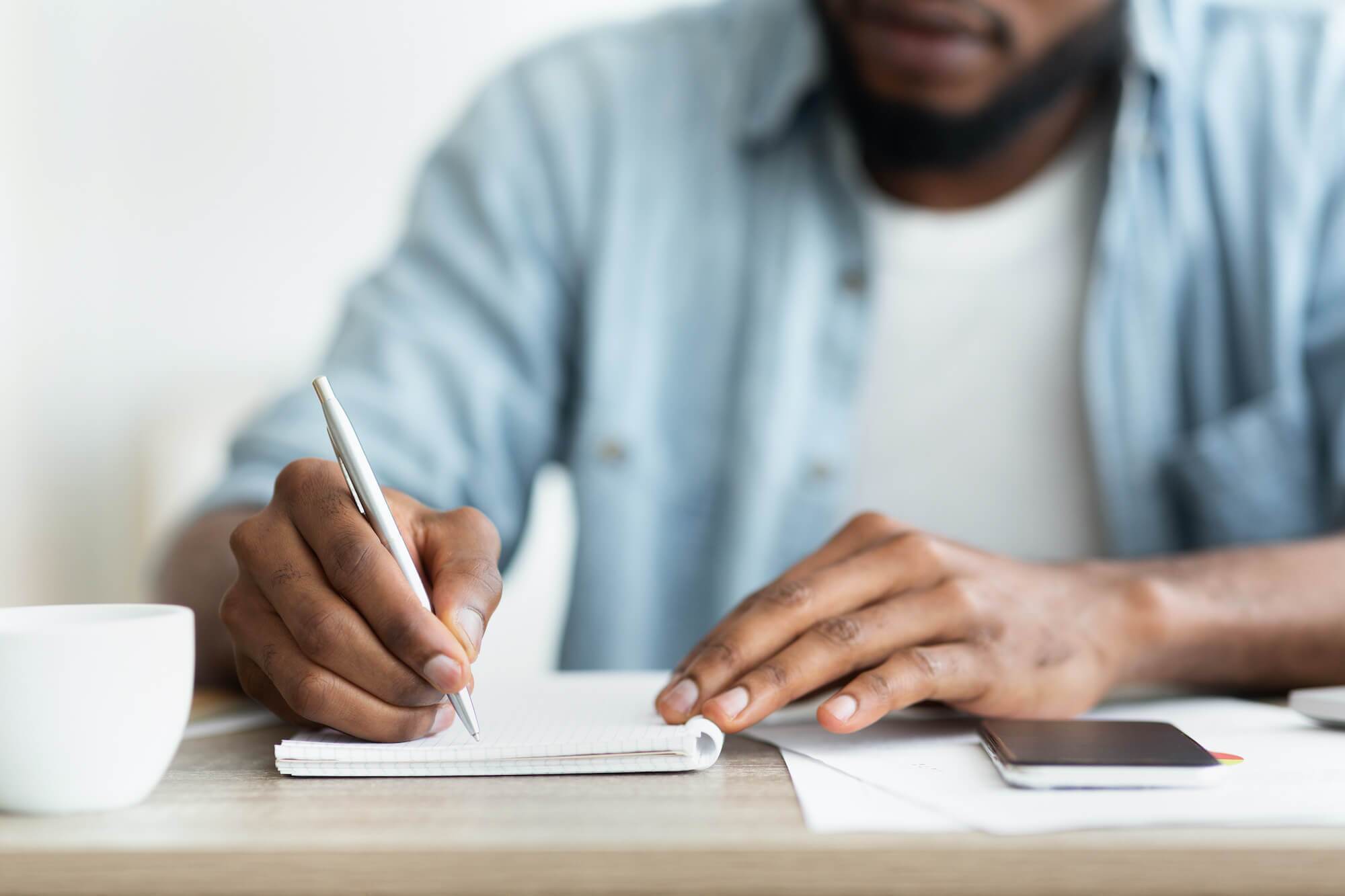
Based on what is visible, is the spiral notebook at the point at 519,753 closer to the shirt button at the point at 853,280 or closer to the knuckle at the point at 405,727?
the knuckle at the point at 405,727

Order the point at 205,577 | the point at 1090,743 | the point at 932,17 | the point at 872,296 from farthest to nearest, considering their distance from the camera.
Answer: the point at 872,296 → the point at 932,17 → the point at 205,577 → the point at 1090,743

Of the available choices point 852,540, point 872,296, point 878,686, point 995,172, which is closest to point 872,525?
point 852,540

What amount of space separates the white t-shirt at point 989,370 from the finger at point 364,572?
2.51 ft

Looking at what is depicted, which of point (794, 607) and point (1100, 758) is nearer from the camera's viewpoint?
point (1100, 758)

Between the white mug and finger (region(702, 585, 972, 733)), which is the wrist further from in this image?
the white mug

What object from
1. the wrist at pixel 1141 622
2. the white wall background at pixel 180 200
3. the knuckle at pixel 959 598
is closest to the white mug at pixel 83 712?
the knuckle at pixel 959 598

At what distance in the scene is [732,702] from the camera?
477mm

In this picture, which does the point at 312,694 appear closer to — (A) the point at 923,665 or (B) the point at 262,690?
(B) the point at 262,690

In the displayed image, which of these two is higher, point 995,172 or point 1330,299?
point 995,172

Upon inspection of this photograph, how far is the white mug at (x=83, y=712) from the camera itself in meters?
0.38

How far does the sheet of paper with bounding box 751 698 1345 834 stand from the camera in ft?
1.19

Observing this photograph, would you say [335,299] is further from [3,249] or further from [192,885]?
[192,885]

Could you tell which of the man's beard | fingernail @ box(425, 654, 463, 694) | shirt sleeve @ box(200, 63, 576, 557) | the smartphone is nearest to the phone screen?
the smartphone

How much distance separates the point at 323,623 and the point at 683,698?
15cm
